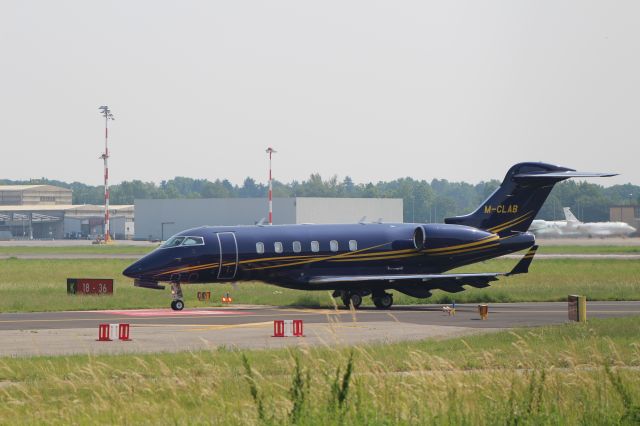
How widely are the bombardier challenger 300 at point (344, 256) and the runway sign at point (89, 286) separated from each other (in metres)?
6.64

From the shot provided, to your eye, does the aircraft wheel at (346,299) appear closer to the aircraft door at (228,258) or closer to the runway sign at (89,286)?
the aircraft door at (228,258)

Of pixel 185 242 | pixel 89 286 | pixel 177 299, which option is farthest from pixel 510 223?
pixel 89 286

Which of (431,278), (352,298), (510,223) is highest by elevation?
(510,223)

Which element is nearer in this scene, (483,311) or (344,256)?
(483,311)

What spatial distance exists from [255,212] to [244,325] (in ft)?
340

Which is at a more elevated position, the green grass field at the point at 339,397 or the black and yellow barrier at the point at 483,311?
the green grass field at the point at 339,397

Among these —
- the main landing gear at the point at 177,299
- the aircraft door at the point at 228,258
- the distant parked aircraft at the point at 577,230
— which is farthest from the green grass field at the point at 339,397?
the distant parked aircraft at the point at 577,230

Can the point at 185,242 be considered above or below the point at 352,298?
above

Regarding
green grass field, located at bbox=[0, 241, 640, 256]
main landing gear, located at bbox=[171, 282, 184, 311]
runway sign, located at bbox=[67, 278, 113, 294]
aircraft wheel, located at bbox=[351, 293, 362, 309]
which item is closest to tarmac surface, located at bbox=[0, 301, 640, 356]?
main landing gear, located at bbox=[171, 282, 184, 311]

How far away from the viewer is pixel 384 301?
41.9 metres

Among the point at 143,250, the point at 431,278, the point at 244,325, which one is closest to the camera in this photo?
the point at 244,325

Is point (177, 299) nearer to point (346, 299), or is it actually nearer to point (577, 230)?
point (346, 299)

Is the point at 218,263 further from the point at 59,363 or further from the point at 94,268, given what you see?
the point at 94,268

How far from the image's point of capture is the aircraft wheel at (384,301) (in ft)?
137
